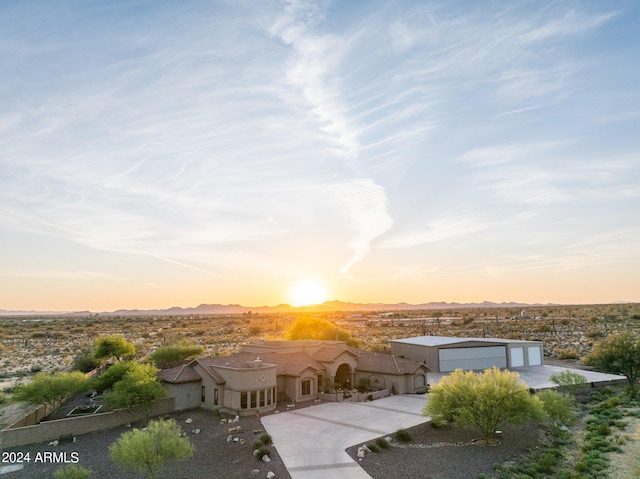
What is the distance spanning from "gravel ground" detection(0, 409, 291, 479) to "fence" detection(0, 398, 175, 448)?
501 mm

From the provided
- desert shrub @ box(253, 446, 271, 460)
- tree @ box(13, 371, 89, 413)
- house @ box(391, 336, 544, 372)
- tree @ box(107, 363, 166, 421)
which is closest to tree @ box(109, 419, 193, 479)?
desert shrub @ box(253, 446, 271, 460)

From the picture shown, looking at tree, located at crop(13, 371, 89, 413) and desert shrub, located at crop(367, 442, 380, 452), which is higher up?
tree, located at crop(13, 371, 89, 413)

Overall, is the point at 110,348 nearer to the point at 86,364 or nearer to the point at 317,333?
the point at 86,364

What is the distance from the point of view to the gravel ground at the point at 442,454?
898 inches

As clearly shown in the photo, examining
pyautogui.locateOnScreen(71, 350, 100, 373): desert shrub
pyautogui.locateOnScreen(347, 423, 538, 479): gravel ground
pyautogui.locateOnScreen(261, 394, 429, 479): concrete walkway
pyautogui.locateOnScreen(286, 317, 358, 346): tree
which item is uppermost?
pyautogui.locateOnScreen(286, 317, 358, 346): tree

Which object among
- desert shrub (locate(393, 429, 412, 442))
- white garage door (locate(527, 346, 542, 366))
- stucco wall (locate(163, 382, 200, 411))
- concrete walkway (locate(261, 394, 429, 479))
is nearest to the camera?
concrete walkway (locate(261, 394, 429, 479))

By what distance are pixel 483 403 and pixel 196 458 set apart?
17.2 metres

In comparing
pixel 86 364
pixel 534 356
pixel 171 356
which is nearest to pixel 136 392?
pixel 171 356

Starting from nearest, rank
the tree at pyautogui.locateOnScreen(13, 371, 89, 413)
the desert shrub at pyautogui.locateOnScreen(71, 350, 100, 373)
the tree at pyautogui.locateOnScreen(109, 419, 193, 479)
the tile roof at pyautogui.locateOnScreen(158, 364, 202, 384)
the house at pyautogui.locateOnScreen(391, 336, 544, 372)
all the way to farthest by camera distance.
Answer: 1. the tree at pyautogui.locateOnScreen(109, 419, 193, 479)
2. the tree at pyautogui.locateOnScreen(13, 371, 89, 413)
3. the tile roof at pyautogui.locateOnScreen(158, 364, 202, 384)
4. the desert shrub at pyautogui.locateOnScreen(71, 350, 100, 373)
5. the house at pyautogui.locateOnScreen(391, 336, 544, 372)

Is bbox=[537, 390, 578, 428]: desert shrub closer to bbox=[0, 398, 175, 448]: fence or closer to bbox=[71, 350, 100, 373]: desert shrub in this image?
bbox=[0, 398, 175, 448]: fence

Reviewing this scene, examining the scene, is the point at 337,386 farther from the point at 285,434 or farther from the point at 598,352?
the point at 598,352

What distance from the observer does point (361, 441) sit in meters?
26.9

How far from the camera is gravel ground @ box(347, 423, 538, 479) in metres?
22.8

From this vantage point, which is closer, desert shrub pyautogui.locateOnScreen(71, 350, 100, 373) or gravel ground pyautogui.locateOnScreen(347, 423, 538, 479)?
gravel ground pyautogui.locateOnScreen(347, 423, 538, 479)
